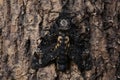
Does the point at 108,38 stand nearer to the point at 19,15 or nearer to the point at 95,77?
the point at 95,77

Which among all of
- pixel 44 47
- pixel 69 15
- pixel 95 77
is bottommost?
pixel 95 77

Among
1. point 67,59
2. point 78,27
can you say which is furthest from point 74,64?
point 78,27

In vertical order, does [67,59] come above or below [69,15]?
below

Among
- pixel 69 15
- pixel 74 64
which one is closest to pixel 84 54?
pixel 74 64
